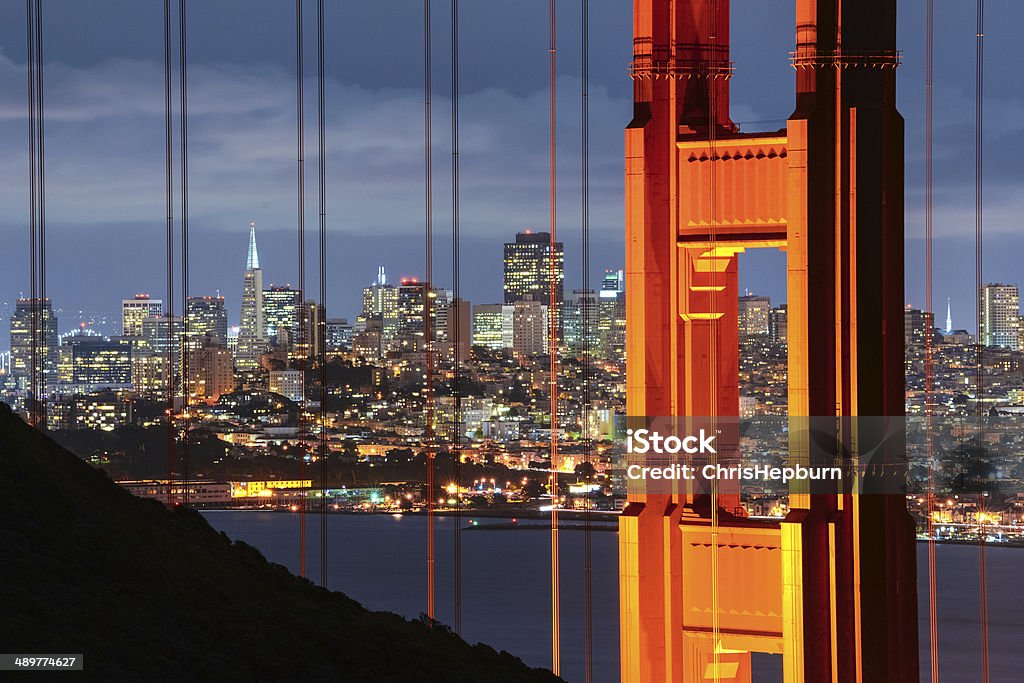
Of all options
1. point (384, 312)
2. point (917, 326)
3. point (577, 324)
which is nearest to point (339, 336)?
point (384, 312)

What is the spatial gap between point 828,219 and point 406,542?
139 ft

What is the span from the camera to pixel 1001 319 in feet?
98.7

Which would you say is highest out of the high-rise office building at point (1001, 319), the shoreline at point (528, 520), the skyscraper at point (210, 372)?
the high-rise office building at point (1001, 319)

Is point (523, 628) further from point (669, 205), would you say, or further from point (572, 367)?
point (669, 205)

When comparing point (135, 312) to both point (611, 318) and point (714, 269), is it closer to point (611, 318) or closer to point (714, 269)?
point (611, 318)

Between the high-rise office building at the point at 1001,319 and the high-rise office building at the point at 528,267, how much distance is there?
7.44m

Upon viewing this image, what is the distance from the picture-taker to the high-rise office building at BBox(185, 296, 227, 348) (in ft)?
150

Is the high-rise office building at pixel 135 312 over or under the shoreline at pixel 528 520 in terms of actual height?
over

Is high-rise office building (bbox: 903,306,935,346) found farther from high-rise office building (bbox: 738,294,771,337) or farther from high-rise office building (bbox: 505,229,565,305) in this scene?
high-rise office building (bbox: 505,229,565,305)

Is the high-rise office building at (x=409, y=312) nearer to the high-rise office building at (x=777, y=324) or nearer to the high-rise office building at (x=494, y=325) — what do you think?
the high-rise office building at (x=494, y=325)

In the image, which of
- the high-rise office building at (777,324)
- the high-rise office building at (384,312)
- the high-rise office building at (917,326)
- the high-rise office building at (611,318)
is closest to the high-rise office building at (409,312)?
the high-rise office building at (384,312)

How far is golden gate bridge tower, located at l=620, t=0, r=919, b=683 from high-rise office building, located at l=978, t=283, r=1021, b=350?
1762cm

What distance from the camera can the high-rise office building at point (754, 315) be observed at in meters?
24.2

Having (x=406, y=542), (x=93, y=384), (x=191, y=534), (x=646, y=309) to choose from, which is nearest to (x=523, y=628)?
(x=93, y=384)
